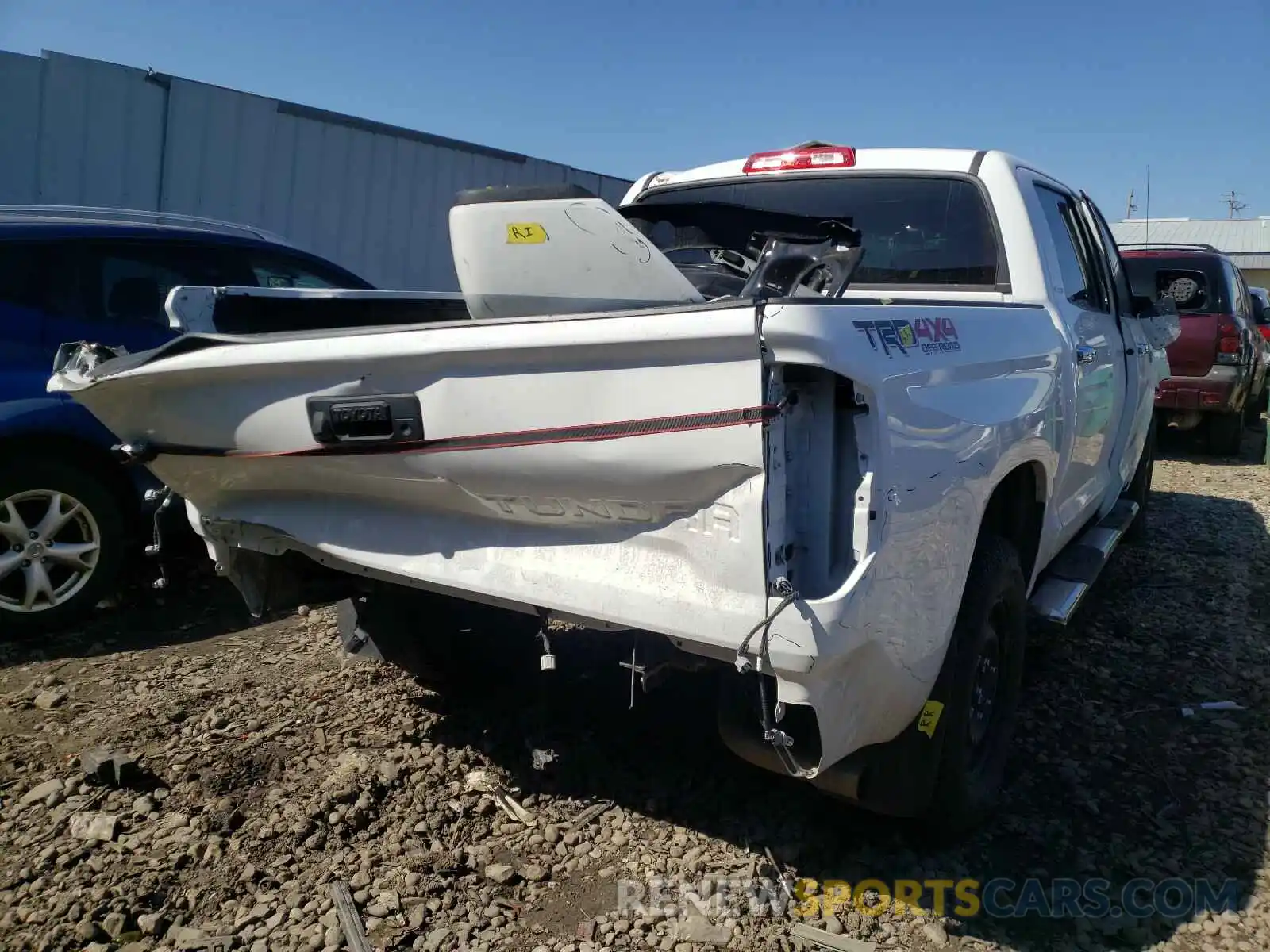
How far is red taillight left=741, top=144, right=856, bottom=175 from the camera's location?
12.6 feet

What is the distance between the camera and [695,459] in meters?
1.94

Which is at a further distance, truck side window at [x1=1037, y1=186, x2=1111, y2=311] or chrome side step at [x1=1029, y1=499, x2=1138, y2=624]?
truck side window at [x1=1037, y1=186, x2=1111, y2=311]

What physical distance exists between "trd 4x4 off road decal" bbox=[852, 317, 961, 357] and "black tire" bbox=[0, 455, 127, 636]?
3.76 metres

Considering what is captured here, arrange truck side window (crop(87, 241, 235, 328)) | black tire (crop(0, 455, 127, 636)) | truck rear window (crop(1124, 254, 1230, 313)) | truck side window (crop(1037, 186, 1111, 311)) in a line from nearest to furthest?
1. truck side window (crop(1037, 186, 1111, 311))
2. black tire (crop(0, 455, 127, 636))
3. truck side window (crop(87, 241, 235, 328))
4. truck rear window (crop(1124, 254, 1230, 313))

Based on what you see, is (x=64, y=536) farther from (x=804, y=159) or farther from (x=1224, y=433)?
(x=1224, y=433)

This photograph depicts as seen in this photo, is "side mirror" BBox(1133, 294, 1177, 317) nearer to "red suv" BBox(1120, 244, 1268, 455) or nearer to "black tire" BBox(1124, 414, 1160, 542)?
"black tire" BBox(1124, 414, 1160, 542)

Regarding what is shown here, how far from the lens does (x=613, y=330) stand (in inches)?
77.3

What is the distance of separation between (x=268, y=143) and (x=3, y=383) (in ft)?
16.9

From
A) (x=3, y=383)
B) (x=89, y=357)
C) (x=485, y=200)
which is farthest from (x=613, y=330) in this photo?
(x=3, y=383)

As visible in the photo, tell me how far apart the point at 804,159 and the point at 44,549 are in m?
3.63

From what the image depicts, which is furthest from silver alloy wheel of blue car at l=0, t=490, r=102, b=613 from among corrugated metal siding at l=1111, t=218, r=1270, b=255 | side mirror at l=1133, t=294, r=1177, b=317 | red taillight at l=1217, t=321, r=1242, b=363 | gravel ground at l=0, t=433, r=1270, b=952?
corrugated metal siding at l=1111, t=218, r=1270, b=255

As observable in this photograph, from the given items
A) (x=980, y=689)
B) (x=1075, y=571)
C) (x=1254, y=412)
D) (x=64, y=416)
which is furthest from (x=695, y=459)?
(x=1254, y=412)

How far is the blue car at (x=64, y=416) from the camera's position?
4.20 metres

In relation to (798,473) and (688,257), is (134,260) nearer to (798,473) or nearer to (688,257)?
(688,257)
